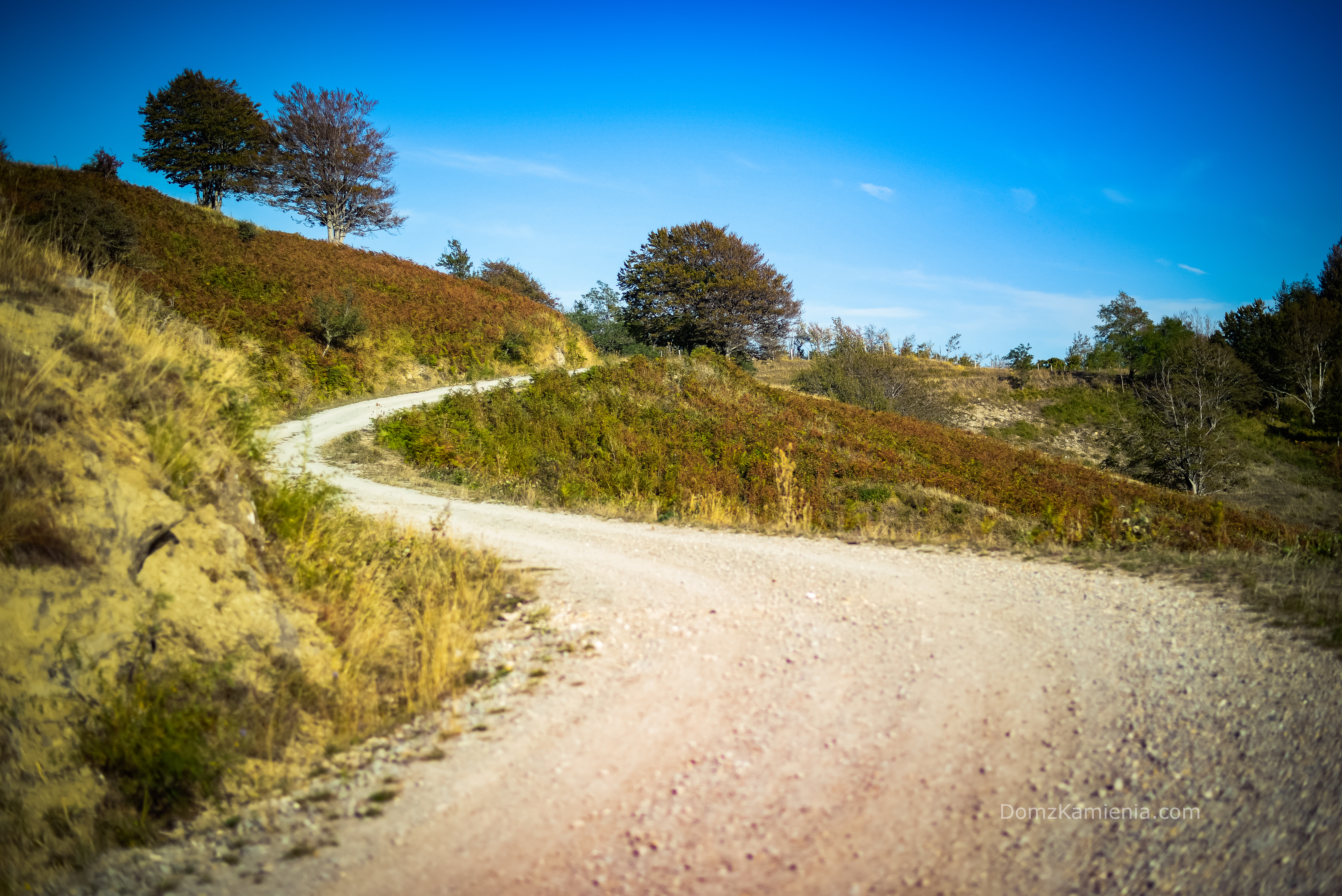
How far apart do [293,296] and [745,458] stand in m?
19.7

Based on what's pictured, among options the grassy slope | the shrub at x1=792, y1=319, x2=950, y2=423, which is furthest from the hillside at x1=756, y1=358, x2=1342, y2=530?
the grassy slope

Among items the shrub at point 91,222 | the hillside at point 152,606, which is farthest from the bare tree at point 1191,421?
the shrub at point 91,222

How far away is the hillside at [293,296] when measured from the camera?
19.2 m

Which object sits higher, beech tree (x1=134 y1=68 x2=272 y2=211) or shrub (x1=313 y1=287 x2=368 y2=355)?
beech tree (x1=134 y1=68 x2=272 y2=211)

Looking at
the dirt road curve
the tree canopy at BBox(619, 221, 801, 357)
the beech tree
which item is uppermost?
the beech tree

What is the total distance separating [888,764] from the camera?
340 cm

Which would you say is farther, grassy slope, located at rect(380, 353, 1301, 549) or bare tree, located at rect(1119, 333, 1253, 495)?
bare tree, located at rect(1119, 333, 1253, 495)

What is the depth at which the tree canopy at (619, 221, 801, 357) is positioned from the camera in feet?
111

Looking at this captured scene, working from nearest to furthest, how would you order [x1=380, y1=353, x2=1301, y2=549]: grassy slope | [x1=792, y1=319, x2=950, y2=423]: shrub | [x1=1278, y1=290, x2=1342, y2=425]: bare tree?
[x1=380, y1=353, x2=1301, y2=549]: grassy slope → [x1=792, y1=319, x2=950, y2=423]: shrub → [x1=1278, y1=290, x2=1342, y2=425]: bare tree

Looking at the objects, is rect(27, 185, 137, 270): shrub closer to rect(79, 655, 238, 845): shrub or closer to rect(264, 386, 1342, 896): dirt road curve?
rect(79, 655, 238, 845): shrub

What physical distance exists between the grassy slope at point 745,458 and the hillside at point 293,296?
661cm

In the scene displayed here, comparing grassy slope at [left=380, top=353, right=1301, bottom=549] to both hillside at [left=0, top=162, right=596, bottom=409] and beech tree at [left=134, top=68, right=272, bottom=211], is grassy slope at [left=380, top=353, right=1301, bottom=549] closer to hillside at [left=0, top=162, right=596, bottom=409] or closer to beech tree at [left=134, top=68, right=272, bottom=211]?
hillside at [left=0, top=162, right=596, bottom=409]

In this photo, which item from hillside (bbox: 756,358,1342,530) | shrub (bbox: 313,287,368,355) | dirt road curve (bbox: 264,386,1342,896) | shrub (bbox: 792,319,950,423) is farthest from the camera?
shrub (bbox: 792,319,950,423)

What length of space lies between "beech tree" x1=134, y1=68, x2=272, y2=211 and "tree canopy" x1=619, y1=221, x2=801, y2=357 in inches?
873
